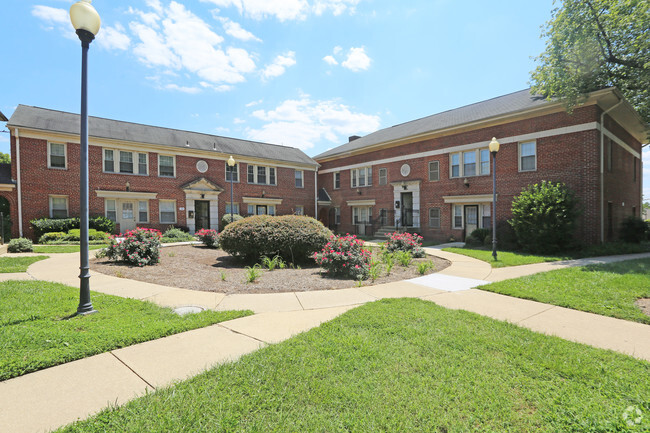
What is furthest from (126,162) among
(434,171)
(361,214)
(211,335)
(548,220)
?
(548,220)

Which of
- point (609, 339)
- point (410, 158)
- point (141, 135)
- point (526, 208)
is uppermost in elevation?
point (141, 135)

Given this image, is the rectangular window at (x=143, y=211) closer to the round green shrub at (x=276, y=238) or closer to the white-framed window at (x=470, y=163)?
the round green shrub at (x=276, y=238)

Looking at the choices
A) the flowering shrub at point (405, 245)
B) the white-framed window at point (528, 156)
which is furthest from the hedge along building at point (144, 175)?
the white-framed window at point (528, 156)

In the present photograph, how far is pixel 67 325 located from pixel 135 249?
5940mm

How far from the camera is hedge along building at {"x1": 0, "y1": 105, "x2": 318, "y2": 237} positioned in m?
16.8

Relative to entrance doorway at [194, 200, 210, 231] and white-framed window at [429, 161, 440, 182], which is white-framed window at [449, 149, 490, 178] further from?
entrance doorway at [194, 200, 210, 231]

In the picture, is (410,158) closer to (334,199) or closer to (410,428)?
(334,199)

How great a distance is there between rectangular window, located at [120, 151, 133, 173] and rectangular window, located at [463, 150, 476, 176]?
21893 mm

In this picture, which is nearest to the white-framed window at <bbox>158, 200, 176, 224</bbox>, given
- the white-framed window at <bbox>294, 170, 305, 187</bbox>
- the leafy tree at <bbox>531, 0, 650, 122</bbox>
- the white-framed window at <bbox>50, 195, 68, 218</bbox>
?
the white-framed window at <bbox>50, 195, 68, 218</bbox>

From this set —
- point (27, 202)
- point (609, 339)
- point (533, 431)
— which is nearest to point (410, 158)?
point (609, 339)

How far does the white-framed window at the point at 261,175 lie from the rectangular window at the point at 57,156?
11.7m

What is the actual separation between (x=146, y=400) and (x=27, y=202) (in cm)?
2089

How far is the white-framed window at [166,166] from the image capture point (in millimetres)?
21016

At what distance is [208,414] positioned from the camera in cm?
227
